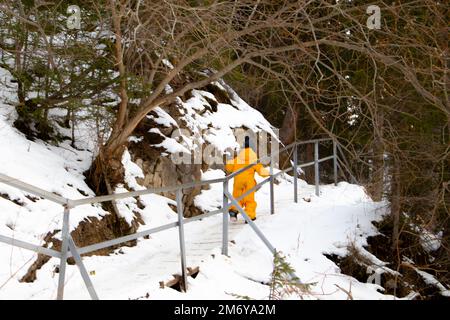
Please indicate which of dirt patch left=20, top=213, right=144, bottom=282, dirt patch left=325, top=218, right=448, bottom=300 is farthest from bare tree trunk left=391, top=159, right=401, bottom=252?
dirt patch left=20, top=213, right=144, bottom=282

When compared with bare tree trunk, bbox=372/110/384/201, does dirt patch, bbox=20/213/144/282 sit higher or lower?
lower

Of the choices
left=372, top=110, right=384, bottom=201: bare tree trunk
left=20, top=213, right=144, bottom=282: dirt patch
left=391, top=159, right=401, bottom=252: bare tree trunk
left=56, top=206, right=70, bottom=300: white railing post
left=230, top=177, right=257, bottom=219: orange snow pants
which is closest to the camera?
left=56, top=206, right=70, bottom=300: white railing post

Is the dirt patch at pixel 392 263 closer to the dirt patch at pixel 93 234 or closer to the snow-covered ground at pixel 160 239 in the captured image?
the snow-covered ground at pixel 160 239

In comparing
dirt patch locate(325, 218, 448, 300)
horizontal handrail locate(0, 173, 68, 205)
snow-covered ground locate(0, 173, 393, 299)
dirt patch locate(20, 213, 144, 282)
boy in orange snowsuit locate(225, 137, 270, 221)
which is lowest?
dirt patch locate(325, 218, 448, 300)

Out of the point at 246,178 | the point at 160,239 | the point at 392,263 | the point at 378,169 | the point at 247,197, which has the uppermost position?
the point at 378,169

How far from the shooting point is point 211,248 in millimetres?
6441

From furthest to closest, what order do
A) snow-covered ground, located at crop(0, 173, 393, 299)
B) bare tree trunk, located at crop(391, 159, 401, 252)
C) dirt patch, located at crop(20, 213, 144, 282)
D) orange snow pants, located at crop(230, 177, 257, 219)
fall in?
bare tree trunk, located at crop(391, 159, 401, 252) < orange snow pants, located at crop(230, 177, 257, 219) < dirt patch, located at crop(20, 213, 144, 282) < snow-covered ground, located at crop(0, 173, 393, 299)

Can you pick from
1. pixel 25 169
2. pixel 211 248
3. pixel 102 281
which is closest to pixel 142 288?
pixel 102 281

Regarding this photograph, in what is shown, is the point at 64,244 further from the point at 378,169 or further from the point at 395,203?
the point at 395,203

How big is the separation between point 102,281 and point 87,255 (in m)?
1.27

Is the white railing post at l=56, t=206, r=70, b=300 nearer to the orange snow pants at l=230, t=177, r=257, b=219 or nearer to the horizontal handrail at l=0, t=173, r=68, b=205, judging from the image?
the horizontal handrail at l=0, t=173, r=68, b=205

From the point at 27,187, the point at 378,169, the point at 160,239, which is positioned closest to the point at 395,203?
the point at 378,169

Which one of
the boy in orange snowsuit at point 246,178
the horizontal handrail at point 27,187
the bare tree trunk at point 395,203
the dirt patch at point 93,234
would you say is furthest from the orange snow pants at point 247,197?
the horizontal handrail at point 27,187

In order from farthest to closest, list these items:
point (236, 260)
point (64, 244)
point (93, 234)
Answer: point (93, 234), point (236, 260), point (64, 244)
